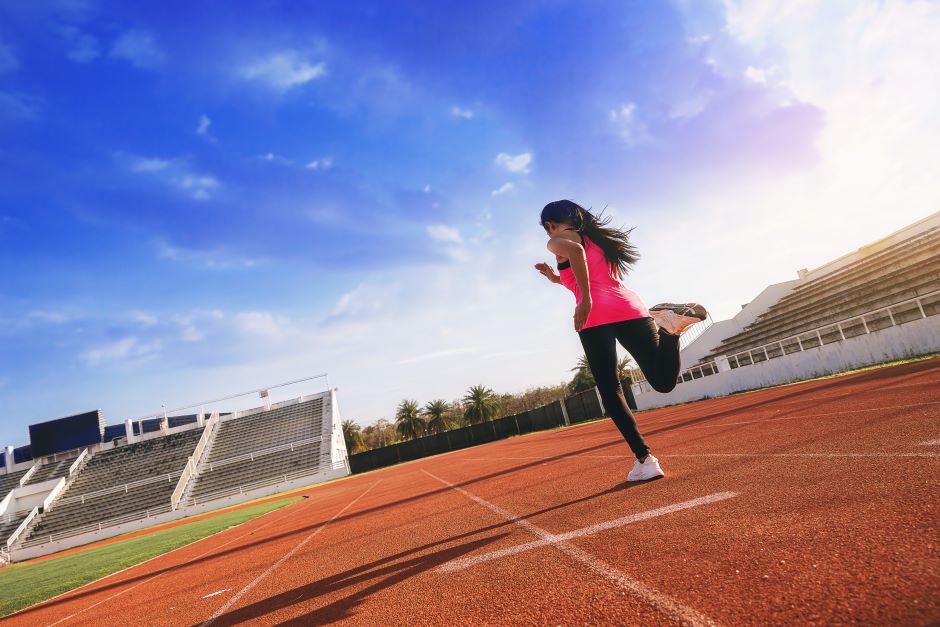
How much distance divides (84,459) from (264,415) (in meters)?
14.3

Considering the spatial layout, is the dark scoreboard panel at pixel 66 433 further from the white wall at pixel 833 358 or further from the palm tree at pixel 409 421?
the white wall at pixel 833 358

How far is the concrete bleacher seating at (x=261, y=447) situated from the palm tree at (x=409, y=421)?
15.2 meters

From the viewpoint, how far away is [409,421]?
191 feet

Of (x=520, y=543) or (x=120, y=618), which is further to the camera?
(x=120, y=618)

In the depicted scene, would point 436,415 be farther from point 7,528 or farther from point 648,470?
point 648,470

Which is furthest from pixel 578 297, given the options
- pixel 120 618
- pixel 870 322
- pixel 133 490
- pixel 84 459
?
pixel 84 459

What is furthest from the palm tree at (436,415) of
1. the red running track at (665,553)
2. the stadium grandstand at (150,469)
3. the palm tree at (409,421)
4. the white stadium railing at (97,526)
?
the red running track at (665,553)

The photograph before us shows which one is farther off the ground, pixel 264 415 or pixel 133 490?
pixel 264 415

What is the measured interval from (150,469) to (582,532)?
4355 centimetres

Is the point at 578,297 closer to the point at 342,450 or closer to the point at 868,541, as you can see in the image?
the point at 868,541

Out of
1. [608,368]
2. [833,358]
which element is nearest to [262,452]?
[833,358]

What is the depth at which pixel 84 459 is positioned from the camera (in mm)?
39656

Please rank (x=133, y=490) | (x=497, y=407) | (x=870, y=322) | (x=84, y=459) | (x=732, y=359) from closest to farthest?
(x=870, y=322) → (x=732, y=359) → (x=133, y=490) → (x=84, y=459) → (x=497, y=407)

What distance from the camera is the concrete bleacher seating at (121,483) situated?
30844 mm
